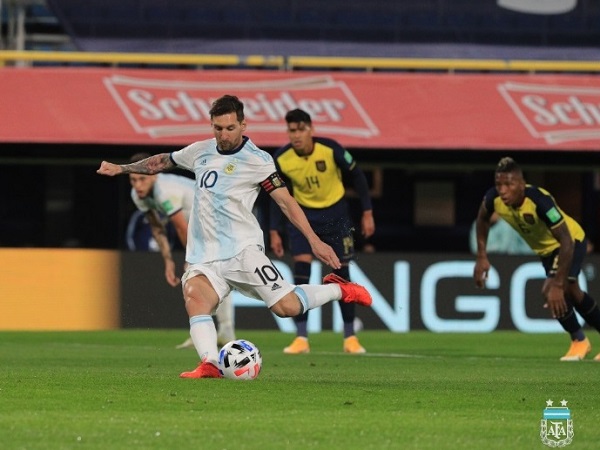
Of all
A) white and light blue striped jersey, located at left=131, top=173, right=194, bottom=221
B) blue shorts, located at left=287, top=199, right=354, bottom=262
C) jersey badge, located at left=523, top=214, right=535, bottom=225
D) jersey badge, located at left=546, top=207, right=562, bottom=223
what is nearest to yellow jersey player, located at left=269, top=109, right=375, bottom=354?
blue shorts, located at left=287, top=199, right=354, bottom=262

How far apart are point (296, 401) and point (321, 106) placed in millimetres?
12416

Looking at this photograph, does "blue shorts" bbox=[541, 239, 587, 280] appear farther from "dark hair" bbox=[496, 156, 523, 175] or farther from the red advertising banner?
the red advertising banner

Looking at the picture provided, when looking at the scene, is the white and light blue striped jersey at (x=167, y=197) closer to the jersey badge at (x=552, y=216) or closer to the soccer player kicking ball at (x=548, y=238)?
the soccer player kicking ball at (x=548, y=238)

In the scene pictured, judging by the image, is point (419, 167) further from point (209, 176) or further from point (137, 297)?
point (209, 176)

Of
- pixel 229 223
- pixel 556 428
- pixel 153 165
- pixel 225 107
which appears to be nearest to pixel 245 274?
pixel 229 223

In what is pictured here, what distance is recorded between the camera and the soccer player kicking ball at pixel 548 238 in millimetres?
12031

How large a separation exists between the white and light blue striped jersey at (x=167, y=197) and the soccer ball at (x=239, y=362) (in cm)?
454

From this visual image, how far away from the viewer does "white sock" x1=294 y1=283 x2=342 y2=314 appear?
9.70 metres

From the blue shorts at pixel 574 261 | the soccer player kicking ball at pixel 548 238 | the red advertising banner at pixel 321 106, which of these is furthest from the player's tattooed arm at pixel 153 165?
the red advertising banner at pixel 321 106

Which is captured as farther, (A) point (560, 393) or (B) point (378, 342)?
(B) point (378, 342)

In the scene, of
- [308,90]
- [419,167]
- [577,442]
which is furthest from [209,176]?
[419,167]

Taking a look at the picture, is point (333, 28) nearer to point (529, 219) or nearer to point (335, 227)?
point (335, 227)

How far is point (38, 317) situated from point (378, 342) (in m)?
4.95

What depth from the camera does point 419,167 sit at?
2230 centimetres
